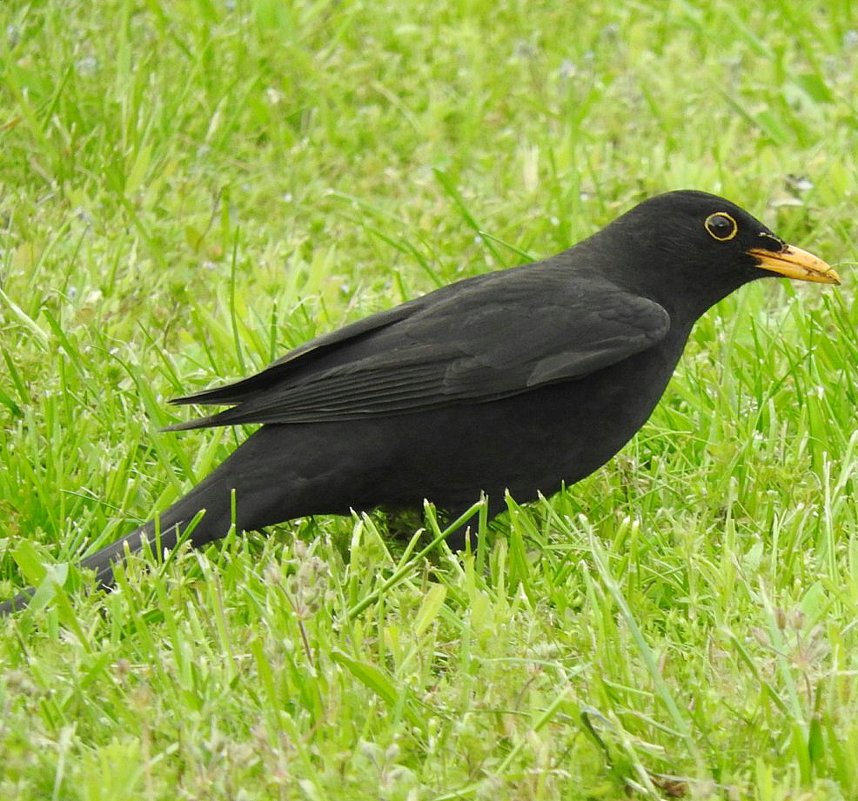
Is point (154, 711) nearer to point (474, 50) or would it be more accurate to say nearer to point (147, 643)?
point (147, 643)

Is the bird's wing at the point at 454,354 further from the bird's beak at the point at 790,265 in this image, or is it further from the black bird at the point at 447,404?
the bird's beak at the point at 790,265

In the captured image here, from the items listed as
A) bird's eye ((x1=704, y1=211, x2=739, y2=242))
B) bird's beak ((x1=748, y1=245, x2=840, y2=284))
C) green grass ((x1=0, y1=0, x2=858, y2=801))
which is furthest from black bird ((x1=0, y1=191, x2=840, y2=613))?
bird's beak ((x1=748, y1=245, x2=840, y2=284))

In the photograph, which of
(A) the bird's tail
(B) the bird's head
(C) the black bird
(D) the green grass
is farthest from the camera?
(B) the bird's head

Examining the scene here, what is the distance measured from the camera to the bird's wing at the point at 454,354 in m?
4.33

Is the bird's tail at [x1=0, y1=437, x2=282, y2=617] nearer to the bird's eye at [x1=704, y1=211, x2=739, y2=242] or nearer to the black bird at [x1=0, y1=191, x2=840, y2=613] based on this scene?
the black bird at [x1=0, y1=191, x2=840, y2=613]

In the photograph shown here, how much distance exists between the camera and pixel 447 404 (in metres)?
4.39

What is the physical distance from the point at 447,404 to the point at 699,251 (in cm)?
101

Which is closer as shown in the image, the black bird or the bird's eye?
the black bird

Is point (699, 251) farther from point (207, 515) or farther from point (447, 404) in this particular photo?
point (207, 515)

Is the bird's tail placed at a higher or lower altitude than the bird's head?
lower

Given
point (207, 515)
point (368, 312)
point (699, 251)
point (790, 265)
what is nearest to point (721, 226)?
point (699, 251)

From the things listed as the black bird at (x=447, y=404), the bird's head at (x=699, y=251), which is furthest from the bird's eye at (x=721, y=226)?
the black bird at (x=447, y=404)

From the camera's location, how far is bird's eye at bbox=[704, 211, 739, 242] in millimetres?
4840

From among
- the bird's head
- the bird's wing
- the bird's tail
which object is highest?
the bird's head
